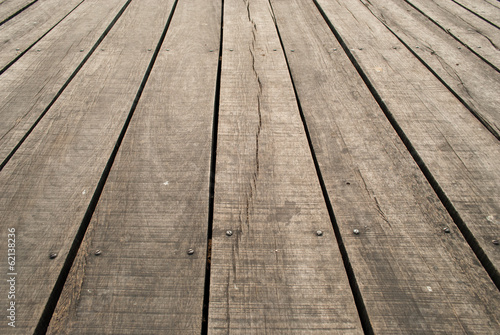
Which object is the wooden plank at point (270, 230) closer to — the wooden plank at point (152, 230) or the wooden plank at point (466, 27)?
the wooden plank at point (152, 230)

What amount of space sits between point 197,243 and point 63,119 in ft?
2.32

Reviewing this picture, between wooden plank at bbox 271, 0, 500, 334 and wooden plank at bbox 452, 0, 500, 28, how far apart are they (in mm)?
1151

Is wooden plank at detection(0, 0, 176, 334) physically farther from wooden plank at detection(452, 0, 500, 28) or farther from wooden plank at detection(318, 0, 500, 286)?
wooden plank at detection(452, 0, 500, 28)

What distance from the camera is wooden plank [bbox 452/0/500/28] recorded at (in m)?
1.99

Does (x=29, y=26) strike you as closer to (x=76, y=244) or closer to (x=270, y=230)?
(x=76, y=244)

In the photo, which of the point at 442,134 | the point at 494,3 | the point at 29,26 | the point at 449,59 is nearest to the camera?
the point at 442,134

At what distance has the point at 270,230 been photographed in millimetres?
888

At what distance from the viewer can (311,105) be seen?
1284 millimetres

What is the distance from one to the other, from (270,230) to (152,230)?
0.94 feet

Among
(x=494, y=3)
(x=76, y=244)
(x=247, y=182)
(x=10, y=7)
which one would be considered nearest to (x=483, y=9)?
(x=494, y=3)

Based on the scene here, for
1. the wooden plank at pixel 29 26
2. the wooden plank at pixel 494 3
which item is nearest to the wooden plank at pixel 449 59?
the wooden plank at pixel 494 3

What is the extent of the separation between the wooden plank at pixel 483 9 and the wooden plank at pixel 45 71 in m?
1.99

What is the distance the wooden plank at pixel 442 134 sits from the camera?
93cm

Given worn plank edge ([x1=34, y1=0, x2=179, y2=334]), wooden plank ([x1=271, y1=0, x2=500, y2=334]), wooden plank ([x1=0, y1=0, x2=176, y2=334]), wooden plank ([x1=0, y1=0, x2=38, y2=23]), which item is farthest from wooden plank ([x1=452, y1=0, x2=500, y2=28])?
wooden plank ([x1=0, y1=0, x2=38, y2=23])
